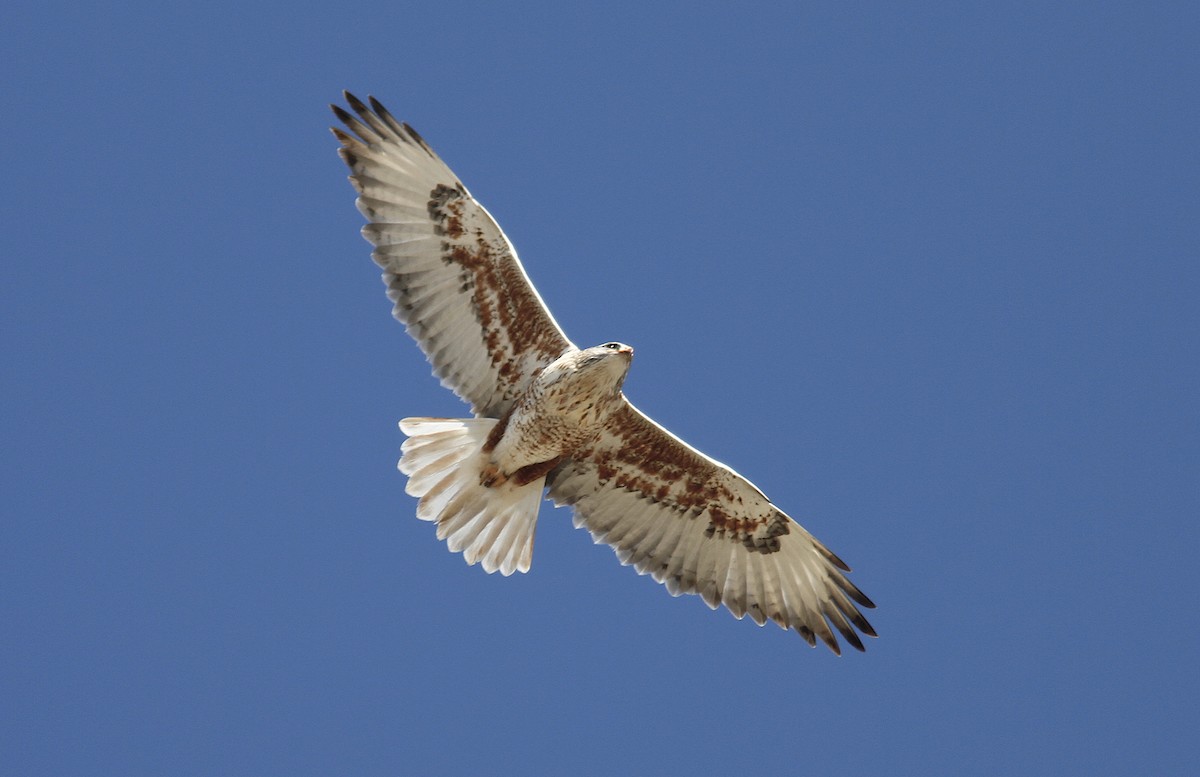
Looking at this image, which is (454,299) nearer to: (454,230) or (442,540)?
(454,230)

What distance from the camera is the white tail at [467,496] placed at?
10875 mm

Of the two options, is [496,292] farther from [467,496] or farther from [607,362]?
[467,496]

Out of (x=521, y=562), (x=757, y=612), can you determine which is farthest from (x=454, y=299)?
(x=757, y=612)

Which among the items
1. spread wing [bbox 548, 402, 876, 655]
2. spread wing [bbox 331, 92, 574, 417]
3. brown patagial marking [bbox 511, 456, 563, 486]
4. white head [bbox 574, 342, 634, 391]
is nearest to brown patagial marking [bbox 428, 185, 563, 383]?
spread wing [bbox 331, 92, 574, 417]

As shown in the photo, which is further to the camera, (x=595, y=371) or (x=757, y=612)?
(x=757, y=612)

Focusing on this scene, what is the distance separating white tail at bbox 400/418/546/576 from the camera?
35.7ft

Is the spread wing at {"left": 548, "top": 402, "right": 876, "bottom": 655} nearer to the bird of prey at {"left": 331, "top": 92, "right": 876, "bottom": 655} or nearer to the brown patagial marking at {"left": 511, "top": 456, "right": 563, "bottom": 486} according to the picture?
the bird of prey at {"left": 331, "top": 92, "right": 876, "bottom": 655}

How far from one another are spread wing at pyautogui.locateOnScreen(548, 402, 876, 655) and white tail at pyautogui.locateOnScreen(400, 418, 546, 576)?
465 mm

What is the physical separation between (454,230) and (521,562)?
7.72 ft

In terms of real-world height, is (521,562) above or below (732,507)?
below

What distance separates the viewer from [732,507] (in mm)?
11492

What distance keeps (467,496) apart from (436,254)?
1.69 meters

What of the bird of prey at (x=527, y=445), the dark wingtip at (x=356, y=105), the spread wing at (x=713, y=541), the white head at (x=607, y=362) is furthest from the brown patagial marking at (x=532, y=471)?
the dark wingtip at (x=356, y=105)

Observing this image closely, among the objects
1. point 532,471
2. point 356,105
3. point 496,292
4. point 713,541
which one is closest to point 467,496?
point 532,471
